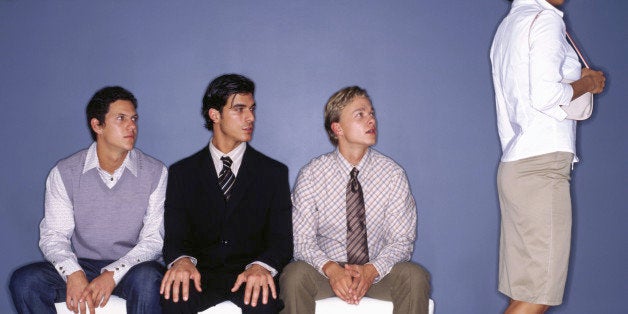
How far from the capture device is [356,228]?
2.55 meters

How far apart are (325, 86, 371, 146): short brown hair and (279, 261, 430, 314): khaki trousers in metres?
0.75

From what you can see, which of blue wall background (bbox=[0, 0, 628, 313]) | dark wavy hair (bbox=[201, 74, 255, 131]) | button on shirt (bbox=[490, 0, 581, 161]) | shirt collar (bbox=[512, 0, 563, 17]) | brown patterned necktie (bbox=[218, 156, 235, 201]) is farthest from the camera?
blue wall background (bbox=[0, 0, 628, 313])

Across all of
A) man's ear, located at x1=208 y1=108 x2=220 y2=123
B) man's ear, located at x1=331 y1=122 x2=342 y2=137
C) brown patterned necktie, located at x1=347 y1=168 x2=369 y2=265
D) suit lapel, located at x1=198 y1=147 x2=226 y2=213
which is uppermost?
man's ear, located at x1=208 y1=108 x2=220 y2=123

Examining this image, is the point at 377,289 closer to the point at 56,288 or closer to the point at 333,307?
the point at 333,307

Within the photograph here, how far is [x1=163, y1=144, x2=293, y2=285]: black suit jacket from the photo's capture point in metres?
2.46

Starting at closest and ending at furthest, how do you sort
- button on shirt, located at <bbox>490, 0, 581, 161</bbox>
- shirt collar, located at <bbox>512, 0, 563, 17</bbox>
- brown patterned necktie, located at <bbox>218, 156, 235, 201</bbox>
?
button on shirt, located at <bbox>490, 0, 581, 161</bbox>
shirt collar, located at <bbox>512, 0, 563, 17</bbox>
brown patterned necktie, located at <bbox>218, 156, 235, 201</bbox>

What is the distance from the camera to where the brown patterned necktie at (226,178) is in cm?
248

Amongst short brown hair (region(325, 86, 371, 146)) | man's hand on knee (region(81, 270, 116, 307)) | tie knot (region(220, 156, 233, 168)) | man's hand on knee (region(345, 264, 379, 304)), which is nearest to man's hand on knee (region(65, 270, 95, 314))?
man's hand on knee (region(81, 270, 116, 307))

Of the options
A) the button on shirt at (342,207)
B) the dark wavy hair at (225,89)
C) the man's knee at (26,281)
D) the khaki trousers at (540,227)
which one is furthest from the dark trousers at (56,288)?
the khaki trousers at (540,227)

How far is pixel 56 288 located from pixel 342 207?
1328 mm

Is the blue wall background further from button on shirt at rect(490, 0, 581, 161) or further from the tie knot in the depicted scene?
button on shirt at rect(490, 0, 581, 161)

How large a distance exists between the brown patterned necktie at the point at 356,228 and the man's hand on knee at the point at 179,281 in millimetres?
730

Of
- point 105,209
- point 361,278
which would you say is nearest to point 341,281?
point 361,278

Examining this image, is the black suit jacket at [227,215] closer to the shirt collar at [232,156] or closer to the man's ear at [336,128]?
the shirt collar at [232,156]
